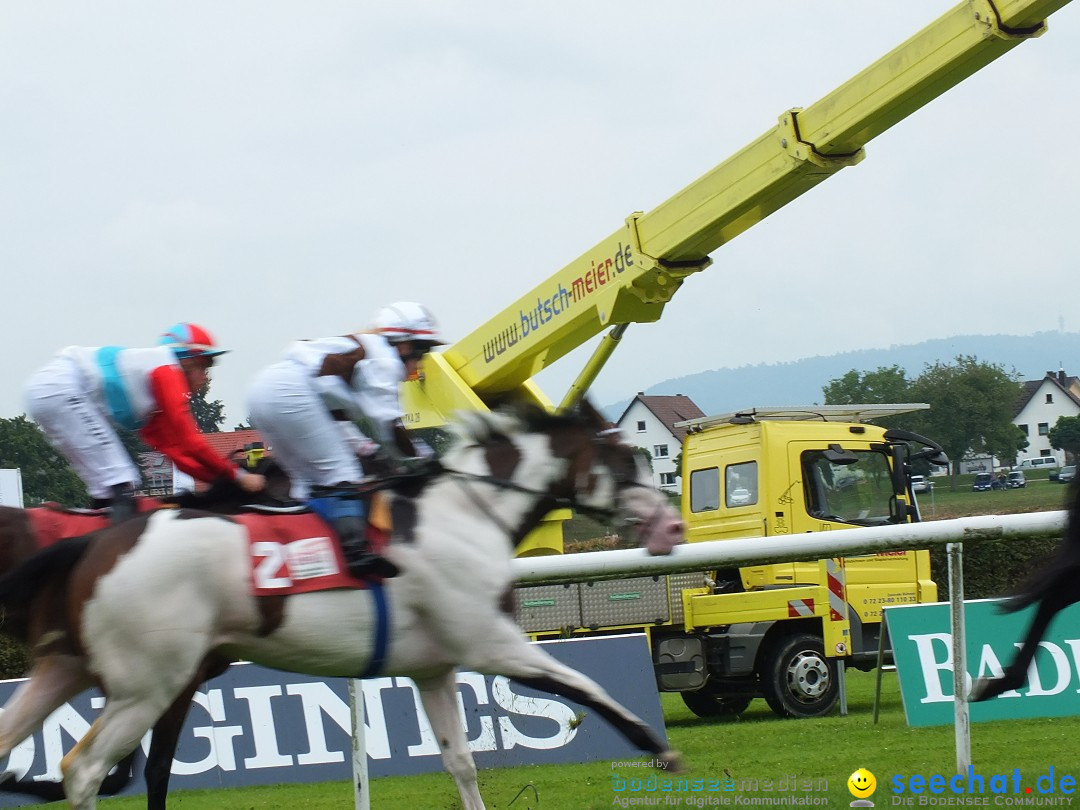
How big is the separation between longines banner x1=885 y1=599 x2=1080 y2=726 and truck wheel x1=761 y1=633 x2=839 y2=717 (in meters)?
2.97

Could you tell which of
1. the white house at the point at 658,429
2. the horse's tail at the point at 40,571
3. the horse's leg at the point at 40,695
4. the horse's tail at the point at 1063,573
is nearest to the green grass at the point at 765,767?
the horse's tail at the point at 1063,573

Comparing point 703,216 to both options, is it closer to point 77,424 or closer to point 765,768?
point 765,768

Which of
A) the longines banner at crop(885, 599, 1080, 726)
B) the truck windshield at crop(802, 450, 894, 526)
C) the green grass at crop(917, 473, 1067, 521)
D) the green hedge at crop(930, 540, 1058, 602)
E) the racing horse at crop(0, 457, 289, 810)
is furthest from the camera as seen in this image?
the green grass at crop(917, 473, 1067, 521)

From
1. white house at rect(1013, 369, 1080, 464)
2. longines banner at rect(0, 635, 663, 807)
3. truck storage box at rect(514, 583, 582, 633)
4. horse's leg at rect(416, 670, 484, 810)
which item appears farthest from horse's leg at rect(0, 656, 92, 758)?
white house at rect(1013, 369, 1080, 464)

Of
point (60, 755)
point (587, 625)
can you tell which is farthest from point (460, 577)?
point (587, 625)

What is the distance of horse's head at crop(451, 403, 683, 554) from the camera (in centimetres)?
535

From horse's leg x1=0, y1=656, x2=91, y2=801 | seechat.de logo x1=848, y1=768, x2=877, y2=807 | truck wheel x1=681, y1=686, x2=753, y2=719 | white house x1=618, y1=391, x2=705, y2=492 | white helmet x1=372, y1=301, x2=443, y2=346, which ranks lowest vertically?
truck wheel x1=681, y1=686, x2=753, y2=719

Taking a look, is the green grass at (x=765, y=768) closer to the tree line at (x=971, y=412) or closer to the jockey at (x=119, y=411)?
the jockey at (x=119, y=411)

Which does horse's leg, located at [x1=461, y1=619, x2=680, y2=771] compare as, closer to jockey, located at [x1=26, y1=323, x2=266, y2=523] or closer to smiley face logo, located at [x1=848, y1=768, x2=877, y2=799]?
smiley face logo, located at [x1=848, y1=768, x2=877, y2=799]

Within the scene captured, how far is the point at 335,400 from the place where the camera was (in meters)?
5.09

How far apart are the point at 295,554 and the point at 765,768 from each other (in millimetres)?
3597

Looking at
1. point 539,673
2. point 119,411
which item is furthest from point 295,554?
point 119,411

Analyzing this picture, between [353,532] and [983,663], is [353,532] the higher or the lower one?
the higher one

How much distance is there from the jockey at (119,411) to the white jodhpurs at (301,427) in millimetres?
208
